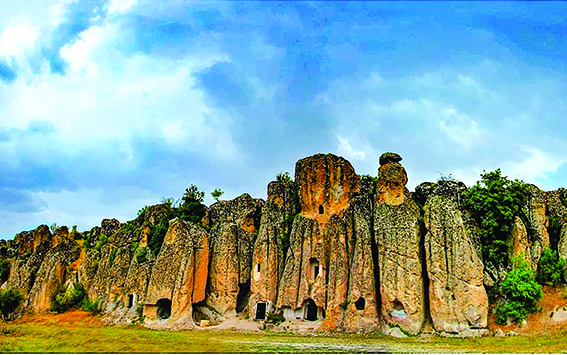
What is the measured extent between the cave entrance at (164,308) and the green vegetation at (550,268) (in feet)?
109

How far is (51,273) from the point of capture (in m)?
58.6

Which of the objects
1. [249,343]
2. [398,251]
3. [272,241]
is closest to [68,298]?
[272,241]

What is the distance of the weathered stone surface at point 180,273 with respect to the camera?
4473 centimetres

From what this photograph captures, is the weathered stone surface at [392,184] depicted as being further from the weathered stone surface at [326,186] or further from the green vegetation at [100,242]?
the green vegetation at [100,242]

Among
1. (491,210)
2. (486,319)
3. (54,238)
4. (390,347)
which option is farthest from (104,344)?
(54,238)

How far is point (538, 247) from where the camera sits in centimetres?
4041

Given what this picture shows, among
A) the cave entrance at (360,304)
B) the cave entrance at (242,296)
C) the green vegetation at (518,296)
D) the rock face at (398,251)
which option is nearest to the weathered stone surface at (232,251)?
the cave entrance at (242,296)

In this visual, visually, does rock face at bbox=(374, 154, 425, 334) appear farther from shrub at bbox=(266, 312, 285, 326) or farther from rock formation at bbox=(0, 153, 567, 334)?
shrub at bbox=(266, 312, 285, 326)

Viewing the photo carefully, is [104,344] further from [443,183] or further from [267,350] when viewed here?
[443,183]

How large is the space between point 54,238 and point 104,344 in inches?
1562

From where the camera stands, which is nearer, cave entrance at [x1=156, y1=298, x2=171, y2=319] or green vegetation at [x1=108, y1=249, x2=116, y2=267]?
cave entrance at [x1=156, y1=298, x2=171, y2=319]

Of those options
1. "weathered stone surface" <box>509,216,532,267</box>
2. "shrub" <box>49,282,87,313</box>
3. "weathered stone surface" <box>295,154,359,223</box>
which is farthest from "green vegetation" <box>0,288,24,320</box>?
"weathered stone surface" <box>509,216,532,267</box>

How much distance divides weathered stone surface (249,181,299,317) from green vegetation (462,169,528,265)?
1702cm

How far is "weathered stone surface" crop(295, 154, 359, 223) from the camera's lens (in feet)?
155
